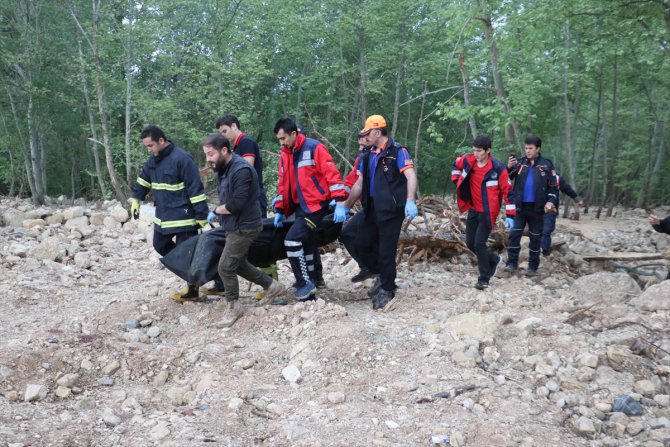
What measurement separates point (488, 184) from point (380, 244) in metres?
1.55

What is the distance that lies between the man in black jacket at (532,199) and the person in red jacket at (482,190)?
1043 millimetres

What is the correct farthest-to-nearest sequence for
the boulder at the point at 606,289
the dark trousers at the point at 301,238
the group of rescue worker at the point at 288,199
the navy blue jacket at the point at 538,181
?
the navy blue jacket at the point at 538,181
the boulder at the point at 606,289
the dark trousers at the point at 301,238
the group of rescue worker at the point at 288,199

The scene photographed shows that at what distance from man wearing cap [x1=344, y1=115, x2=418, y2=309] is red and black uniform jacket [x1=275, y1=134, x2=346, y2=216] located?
1.05ft

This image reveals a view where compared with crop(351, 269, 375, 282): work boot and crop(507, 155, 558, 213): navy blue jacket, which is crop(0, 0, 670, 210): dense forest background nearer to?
crop(507, 155, 558, 213): navy blue jacket

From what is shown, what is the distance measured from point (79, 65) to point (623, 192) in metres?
19.1

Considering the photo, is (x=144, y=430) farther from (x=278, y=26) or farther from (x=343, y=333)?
(x=278, y=26)

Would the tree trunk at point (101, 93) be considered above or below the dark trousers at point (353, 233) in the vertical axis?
above

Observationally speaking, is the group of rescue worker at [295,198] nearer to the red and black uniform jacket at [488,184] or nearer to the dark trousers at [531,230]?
the red and black uniform jacket at [488,184]

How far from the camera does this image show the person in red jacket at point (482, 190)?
612 centimetres

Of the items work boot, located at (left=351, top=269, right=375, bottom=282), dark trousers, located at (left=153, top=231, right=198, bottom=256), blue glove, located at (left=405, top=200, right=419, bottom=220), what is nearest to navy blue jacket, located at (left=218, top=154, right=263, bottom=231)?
dark trousers, located at (left=153, top=231, right=198, bottom=256)

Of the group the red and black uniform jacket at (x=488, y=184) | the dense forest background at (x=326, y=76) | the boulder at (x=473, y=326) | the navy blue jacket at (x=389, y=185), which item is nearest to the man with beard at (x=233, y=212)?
the navy blue jacket at (x=389, y=185)

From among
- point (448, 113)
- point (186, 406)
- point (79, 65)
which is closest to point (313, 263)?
point (186, 406)

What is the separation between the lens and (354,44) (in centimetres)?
2231

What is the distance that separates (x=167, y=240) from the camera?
5.61 meters
